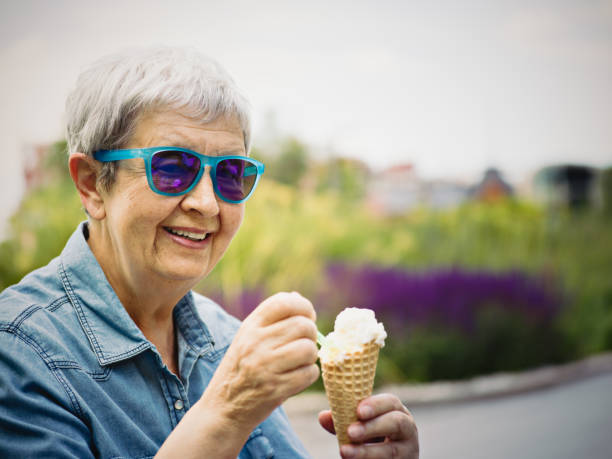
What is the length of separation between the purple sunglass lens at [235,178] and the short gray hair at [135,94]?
13cm

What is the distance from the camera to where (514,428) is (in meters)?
5.02

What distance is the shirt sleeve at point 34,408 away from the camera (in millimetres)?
1112

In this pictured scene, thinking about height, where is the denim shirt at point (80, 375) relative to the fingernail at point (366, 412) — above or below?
above

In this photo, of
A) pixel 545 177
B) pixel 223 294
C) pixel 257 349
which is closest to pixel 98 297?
pixel 257 349

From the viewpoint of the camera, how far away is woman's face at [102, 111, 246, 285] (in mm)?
1387

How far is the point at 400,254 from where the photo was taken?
7625mm

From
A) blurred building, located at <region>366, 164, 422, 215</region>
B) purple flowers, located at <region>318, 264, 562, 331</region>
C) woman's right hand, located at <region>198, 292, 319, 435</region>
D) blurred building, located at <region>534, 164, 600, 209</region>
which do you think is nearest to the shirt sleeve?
woman's right hand, located at <region>198, 292, 319, 435</region>

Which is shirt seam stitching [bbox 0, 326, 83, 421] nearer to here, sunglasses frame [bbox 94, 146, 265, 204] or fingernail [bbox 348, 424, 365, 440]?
sunglasses frame [bbox 94, 146, 265, 204]

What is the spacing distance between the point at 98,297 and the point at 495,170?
9.49m

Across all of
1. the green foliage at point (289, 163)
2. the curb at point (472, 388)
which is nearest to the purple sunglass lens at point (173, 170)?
the curb at point (472, 388)

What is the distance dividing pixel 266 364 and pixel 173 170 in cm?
57

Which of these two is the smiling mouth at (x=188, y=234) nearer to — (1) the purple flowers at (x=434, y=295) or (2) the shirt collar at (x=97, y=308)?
(2) the shirt collar at (x=97, y=308)

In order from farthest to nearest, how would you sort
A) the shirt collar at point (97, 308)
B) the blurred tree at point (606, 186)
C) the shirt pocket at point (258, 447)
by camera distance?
the blurred tree at point (606, 186), the shirt pocket at point (258, 447), the shirt collar at point (97, 308)

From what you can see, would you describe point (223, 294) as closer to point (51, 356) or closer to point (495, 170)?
point (51, 356)
